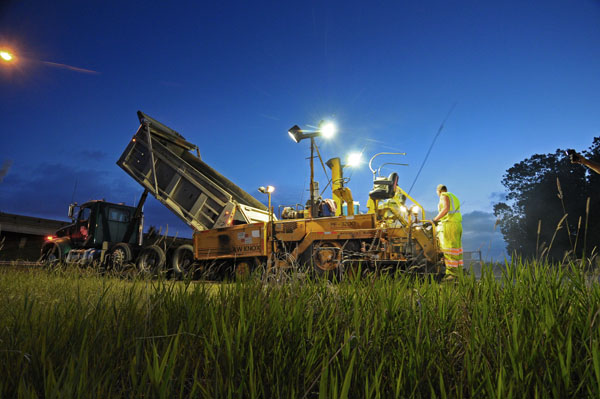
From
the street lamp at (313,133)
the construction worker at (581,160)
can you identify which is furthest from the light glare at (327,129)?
the construction worker at (581,160)

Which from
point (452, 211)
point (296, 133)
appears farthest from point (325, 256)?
point (296, 133)

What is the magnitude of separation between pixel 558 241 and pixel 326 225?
31688mm

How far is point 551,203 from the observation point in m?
30.1

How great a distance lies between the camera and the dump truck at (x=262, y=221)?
25.0 feet

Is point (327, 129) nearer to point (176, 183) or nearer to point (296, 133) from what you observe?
point (296, 133)

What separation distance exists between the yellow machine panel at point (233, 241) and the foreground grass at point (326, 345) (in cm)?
642

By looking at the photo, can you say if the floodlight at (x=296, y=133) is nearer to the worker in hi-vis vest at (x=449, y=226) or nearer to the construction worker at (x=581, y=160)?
the worker in hi-vis vest at (x=449, y=226)

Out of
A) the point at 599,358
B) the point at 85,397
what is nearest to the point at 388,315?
the point at 599,358

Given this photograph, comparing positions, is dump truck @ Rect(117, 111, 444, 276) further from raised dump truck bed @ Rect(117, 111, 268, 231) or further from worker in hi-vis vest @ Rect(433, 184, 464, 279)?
worker in hi-vis vest @ Rect(433, 184, 464, 279)

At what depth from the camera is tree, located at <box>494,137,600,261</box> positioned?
1115 inches

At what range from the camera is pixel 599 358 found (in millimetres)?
1337

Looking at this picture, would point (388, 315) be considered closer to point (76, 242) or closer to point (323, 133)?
point (323, 133)

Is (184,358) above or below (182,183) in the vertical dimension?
below


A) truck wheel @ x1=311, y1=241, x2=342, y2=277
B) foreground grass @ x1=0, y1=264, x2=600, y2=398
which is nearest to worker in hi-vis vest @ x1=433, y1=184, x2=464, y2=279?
truck wheel @ x1=311, y1=241, x2=342, y2=277
